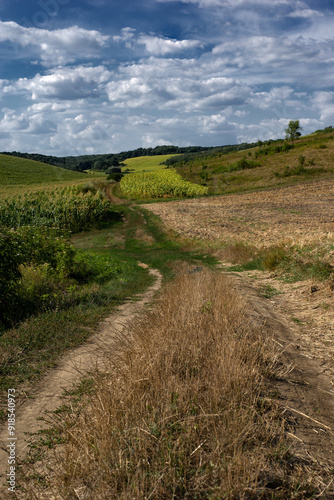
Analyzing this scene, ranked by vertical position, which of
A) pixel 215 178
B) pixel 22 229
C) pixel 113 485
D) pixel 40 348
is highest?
pixel 215 178

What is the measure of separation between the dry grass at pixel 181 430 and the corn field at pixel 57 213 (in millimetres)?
28050

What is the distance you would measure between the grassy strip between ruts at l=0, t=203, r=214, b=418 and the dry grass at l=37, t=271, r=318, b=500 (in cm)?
189

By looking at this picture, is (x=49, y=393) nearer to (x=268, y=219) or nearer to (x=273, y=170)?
(x=268, y=219)

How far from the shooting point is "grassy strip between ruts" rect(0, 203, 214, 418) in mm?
5879

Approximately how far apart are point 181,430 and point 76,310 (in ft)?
19.6

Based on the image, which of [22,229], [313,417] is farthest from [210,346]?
[22,229]

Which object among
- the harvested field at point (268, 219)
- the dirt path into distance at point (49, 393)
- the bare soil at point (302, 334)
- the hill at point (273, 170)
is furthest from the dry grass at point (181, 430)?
the hill at point (273, 170)

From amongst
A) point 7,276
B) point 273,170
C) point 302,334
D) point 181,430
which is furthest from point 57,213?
point 273,170

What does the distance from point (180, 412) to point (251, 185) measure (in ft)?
175

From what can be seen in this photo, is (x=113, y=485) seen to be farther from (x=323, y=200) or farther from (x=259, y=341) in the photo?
(x=323, y=200)

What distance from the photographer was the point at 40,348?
256 inches

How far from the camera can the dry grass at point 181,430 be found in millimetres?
2797

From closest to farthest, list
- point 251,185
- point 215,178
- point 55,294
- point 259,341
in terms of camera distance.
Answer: point 259,341, point 55,294, point 251,185, point 215,178

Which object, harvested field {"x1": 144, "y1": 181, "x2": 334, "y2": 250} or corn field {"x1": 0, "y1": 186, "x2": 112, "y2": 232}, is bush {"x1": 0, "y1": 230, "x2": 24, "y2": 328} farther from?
corn field {"x1": 0, "y1": 186, "x2": 112, "y2": 232}
